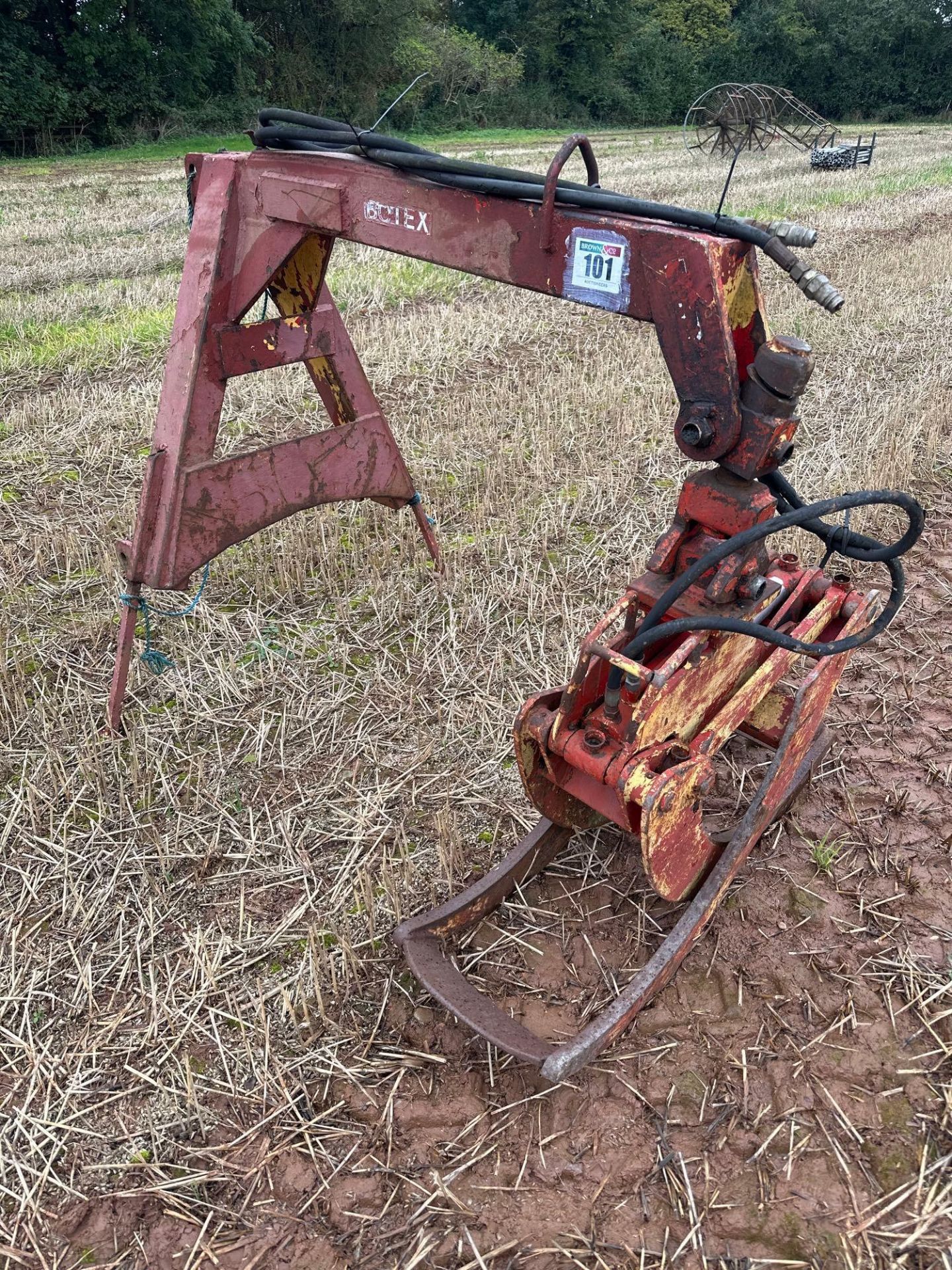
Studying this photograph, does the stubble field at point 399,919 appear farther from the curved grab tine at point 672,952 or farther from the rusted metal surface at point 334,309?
the rusted metal surface at point 334,309

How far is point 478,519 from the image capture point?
477cm

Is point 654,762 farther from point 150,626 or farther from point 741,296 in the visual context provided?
point 150,626

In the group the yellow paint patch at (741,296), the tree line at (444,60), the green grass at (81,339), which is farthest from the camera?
the tree line at (444,60)

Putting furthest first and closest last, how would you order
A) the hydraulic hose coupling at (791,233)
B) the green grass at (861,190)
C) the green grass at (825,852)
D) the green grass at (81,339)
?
the green grass at (861,190) < the green grass at (81,339) < the green grass at (825,852) < the hydraulic hose coupling at (791,233)

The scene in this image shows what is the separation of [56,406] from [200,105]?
2514 cm

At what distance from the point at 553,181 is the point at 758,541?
1089mm

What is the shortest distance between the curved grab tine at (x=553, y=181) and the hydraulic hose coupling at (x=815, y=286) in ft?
1.87

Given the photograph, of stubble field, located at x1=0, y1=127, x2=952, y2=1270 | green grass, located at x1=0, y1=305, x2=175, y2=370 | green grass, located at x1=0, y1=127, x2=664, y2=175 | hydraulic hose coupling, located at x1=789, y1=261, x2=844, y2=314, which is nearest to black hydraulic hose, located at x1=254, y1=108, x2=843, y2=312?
hydraulic hose coupling, located at x1=789, y1=261, x2=844, y2=314

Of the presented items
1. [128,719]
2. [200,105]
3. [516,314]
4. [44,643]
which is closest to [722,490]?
[128,719]

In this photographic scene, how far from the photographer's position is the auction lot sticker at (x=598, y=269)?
6.97 feet

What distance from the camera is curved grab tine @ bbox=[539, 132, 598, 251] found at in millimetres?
2125

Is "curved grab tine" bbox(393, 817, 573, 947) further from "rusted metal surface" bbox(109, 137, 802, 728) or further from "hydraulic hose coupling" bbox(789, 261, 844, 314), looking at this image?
"hydraulic hose coupling" bbox(789, 261, 844, 314)

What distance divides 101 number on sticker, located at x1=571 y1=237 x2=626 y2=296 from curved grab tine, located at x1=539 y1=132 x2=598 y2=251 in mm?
87

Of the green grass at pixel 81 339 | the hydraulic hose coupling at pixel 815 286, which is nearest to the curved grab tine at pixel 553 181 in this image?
the hydraulic hose coupling at pixel 815 286
